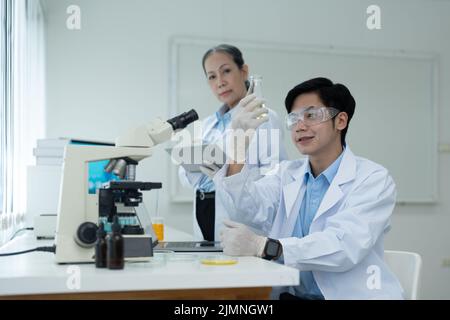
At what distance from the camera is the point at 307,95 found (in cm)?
188

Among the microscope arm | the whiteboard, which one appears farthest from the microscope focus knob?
the whiteboard

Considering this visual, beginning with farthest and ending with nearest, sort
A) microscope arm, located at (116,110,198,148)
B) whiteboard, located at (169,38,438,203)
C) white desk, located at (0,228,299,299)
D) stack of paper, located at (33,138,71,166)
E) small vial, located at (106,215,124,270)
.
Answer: whiteboard, located at (169,38,438,203) < stack of paper, located at (33,138,71,166) < microscope arm, located at (116,110,198,148) < small vial, located at (106,215,124,270) < white desk, located at (0,228,299,299)

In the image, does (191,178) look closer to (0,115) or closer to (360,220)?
(0,115)

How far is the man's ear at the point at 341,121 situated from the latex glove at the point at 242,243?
58cm

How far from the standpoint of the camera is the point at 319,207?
175 centimetres

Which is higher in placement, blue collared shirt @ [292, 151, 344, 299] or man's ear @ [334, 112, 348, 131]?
man's ear @ [334, 112, 348, 131]

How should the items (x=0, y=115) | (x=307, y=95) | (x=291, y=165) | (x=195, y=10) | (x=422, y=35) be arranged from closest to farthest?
(x=307, y=95) → (x=291, y=165) → (x=0, y=115) → (x=195, y=10) → (x=422, y=35)

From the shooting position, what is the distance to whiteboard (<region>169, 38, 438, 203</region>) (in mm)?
3971

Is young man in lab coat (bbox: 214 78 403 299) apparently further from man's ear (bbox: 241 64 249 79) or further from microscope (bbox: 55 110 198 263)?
man's ear (bbox: 241 64 249 79)

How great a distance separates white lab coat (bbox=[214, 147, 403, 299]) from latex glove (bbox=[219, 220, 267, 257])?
3.2 inches
